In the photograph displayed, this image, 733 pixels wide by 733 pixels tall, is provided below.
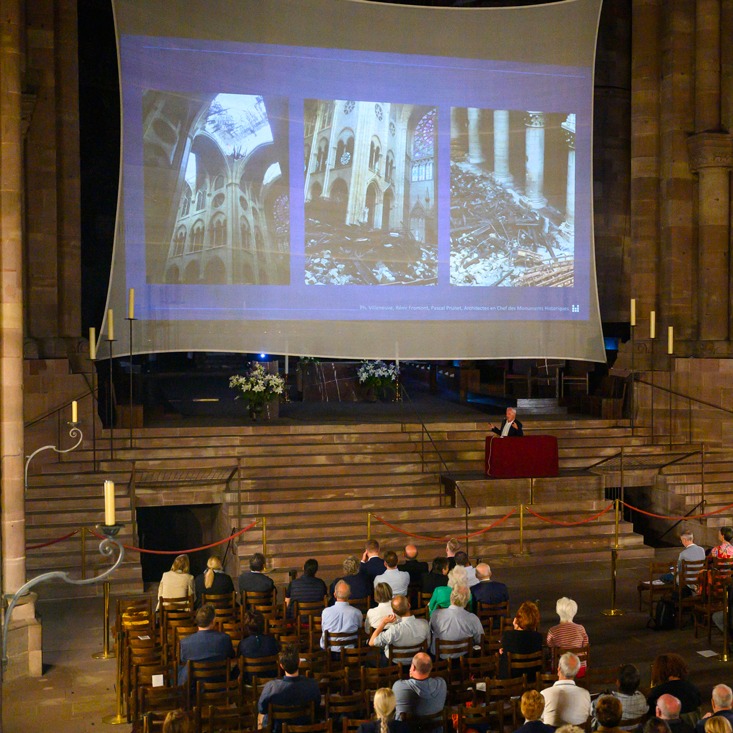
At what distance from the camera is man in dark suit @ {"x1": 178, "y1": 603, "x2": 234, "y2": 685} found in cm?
878

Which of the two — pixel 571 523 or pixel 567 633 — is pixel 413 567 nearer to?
pixel 567 633

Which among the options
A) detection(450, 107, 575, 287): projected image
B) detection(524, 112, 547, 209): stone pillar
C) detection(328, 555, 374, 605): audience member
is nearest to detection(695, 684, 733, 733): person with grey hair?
detection(328, 555, 374, 605): audience member

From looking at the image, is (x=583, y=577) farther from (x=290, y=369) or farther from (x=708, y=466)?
(x=290, y=369)

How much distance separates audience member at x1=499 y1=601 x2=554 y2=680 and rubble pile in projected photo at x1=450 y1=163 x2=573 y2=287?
38.4ft

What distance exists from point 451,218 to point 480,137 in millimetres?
1712

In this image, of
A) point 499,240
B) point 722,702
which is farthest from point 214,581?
point 499,240

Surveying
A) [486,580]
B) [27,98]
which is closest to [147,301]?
[27,98]

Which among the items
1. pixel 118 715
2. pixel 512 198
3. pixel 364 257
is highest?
pixel 512 198

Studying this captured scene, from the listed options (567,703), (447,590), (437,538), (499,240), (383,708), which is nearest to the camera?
(383,708)

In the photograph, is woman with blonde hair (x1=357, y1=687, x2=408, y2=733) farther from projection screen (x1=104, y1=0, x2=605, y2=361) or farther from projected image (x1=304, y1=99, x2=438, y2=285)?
projected image (x1=304, y1=99, x2=438, y2=285)

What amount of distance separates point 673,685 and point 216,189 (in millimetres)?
13673

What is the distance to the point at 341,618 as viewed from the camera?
9719 mm

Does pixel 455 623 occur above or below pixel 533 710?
below

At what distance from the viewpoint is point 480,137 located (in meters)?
20.3
